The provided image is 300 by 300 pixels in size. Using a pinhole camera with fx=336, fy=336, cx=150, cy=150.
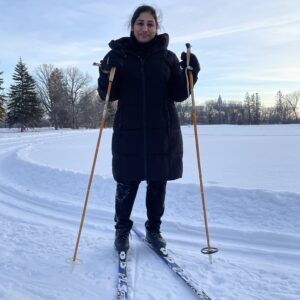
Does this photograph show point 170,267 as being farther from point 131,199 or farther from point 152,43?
point 152,43

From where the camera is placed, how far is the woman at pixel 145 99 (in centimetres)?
306

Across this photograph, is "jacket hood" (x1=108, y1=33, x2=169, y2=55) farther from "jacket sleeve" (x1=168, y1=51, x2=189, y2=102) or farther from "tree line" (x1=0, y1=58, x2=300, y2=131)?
"tree line" (x1=0, y1=58, x2=300, y2=131)

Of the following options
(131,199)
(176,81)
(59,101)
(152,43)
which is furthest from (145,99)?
(59,101)

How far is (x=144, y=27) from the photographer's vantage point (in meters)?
3.08

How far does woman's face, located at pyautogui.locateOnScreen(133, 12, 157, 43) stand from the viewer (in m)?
3.08

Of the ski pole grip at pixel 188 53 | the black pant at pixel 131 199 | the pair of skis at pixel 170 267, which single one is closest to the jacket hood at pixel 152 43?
the ski pole grip at pixel 188 53

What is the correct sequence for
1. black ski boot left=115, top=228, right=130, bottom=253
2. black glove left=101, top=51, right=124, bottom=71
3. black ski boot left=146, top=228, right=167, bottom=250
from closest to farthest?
black glove left=101, top=51, right=124, bottom=71 → black ski boot left=115, top=228, right=130, bottom=253 → black ski boot left=146, top=228, right=167, bottom=250

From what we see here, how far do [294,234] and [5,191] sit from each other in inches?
206

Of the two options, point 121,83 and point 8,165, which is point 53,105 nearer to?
point 8,165

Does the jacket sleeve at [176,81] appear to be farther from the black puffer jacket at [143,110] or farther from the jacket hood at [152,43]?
the jacket hood at [152,43]

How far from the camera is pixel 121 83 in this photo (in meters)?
3.15

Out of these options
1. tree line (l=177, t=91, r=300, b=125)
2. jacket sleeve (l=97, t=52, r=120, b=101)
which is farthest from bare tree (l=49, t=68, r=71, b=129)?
jacket sleeve (l=97, t=52, r=120, b=101)

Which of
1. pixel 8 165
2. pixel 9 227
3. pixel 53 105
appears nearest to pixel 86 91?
pixel 53 105

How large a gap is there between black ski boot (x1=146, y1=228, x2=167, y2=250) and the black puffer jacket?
0.66m
